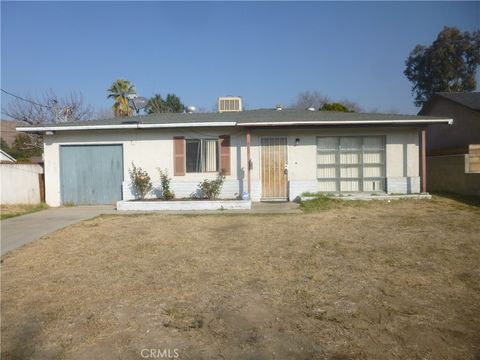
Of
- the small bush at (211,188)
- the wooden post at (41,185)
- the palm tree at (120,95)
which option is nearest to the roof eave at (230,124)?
the wooden post at (41,185)

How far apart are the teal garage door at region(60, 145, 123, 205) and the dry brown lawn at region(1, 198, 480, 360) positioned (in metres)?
5.19

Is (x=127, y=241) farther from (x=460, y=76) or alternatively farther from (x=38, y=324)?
(x=460, y=76)

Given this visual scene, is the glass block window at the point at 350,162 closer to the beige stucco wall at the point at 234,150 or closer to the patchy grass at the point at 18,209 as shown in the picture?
the beige stucco wall at the point at 234,150

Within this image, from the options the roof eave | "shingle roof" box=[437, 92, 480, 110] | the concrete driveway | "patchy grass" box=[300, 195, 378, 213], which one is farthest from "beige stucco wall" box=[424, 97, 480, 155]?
the concrete driveway

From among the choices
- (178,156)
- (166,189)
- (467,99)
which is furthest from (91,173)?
(467,99)

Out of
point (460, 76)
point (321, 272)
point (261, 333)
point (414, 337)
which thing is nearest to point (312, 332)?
point (261, 333)

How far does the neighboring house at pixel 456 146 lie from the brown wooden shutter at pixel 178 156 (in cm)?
1025

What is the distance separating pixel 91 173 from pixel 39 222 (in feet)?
12.1

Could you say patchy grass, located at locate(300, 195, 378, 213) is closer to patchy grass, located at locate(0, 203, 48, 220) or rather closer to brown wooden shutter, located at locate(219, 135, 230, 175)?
brown wooden shutter, located at locate(219, 135, 230, 175)

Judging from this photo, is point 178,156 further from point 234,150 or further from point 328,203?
point 328,203

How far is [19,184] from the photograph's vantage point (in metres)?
13.0

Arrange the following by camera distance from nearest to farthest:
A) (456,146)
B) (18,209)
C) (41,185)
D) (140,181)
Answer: (18,209) < (140,181) < (41,185) < (456,146)

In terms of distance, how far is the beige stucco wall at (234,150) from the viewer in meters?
12.7

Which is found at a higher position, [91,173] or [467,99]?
[467,99]
